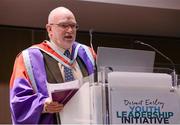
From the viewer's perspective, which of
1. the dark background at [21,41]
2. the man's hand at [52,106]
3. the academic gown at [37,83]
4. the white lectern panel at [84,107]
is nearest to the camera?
the white lectern panel at [84,107]

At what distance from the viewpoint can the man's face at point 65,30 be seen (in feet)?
8.84

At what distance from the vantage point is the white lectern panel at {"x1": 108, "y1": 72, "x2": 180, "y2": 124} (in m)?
1.95

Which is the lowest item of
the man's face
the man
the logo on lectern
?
the logo on lectern

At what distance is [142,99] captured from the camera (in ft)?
6.56

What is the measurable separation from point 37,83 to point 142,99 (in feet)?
2.24

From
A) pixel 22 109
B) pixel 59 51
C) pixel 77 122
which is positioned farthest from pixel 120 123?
pixel 59 51

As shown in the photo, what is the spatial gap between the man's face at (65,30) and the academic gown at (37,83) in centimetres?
8

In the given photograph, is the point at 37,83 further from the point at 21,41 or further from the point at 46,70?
the point at 21,41

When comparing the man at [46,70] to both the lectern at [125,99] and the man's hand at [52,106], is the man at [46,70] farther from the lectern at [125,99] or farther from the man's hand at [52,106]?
the lectern at [125,99]

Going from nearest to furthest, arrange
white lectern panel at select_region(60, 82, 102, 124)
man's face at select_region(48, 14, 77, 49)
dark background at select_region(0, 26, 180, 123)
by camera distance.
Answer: white lectern panel at select_region(60, 82, 102, 124), man's face at select_region(48, 14, 77, 49), dark background at select_region(0, 26, 180, 123)

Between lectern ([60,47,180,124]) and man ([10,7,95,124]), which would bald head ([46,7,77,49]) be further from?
lectern ([60,47,180,124])

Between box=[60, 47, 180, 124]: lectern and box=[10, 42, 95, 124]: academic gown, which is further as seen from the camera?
box=[10, 42, 95, 124]: academic gown

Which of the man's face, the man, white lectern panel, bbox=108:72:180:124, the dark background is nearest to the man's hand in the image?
the man

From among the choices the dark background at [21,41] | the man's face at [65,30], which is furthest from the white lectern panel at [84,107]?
the dark background at [21,41]
